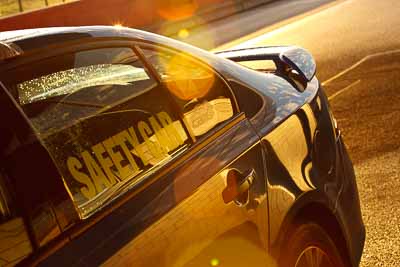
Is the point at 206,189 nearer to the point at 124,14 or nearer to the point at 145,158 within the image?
the point at 145,158

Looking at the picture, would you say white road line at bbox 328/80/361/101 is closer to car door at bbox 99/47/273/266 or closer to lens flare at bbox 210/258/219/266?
car door at bbox 99/47/273/266

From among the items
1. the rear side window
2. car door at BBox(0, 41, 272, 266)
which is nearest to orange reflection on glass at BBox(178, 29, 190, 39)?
car door at BBox(0, 41, 272, 266)

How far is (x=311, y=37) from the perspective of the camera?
14719mm

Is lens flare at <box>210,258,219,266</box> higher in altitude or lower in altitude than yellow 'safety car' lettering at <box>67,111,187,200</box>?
lower

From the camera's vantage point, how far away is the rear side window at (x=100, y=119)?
2428 millimetres

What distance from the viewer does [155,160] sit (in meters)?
2.72

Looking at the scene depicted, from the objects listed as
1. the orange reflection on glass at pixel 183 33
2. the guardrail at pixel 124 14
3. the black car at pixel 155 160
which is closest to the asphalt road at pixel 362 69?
the orange reflection on glass at pixel 183 33

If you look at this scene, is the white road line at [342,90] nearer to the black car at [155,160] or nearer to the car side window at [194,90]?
the black car at [155,160]

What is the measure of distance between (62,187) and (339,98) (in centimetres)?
702

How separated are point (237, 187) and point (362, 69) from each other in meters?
8.00

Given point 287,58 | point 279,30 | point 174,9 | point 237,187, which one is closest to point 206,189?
point 237,187

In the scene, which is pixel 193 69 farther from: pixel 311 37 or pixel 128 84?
pixel 311 37

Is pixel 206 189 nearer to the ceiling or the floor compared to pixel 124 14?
nearer to the ceiling

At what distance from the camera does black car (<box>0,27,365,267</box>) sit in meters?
2.22
